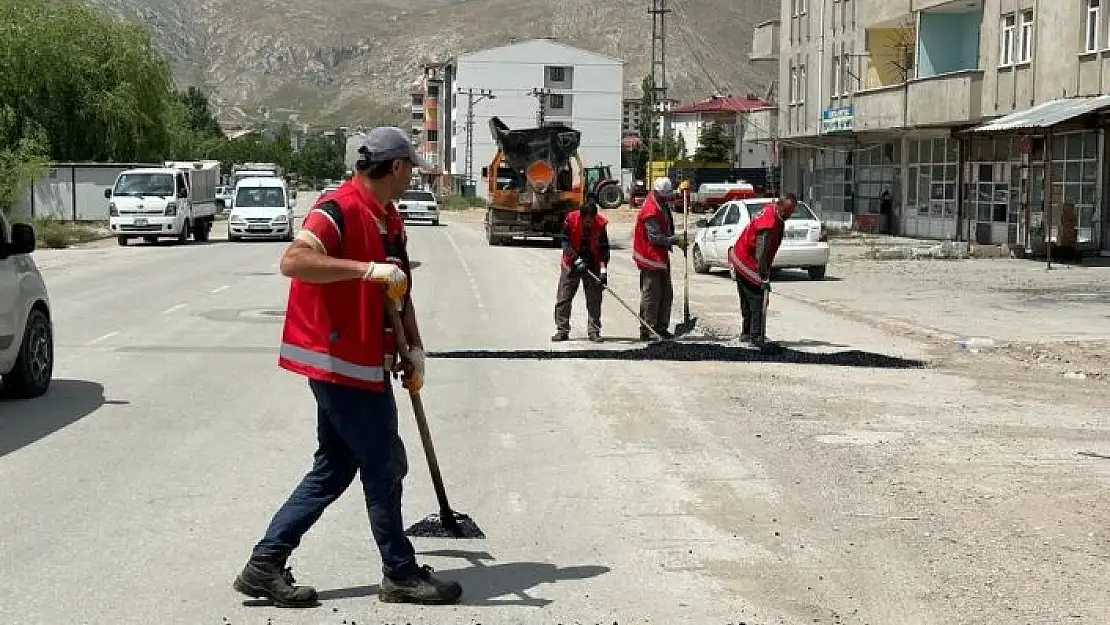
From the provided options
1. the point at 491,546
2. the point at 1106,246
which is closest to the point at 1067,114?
the point at 1106,246

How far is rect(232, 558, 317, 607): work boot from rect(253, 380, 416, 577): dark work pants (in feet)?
0.16

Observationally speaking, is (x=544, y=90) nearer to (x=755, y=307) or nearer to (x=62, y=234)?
(x=62, y=234)

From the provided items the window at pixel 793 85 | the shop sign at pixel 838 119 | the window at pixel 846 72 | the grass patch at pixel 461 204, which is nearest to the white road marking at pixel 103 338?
the shop sign at pixel 838 119

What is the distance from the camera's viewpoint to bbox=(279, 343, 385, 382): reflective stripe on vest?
5.60 metres

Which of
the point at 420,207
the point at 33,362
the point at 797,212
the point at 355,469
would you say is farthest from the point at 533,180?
the point at 355,469

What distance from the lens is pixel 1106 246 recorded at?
3366 cm

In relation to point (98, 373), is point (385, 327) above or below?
above

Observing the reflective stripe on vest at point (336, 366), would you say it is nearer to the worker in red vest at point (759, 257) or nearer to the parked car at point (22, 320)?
the parked car at point (22, 320)

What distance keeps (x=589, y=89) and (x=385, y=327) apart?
12758 cm

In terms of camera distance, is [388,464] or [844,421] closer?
[388,464]

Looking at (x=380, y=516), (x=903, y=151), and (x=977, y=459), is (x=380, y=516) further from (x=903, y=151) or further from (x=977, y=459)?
(x=903, y=151)

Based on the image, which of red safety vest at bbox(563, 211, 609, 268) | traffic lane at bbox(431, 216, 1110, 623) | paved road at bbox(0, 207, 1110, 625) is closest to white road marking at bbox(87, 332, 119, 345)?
paved road at bbox(0, 207, 1110, 625)

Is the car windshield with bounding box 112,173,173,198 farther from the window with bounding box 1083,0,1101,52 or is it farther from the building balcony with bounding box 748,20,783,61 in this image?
the building balcony with bounding box 748,20,783,61

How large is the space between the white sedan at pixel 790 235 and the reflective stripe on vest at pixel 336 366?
22266 mm
